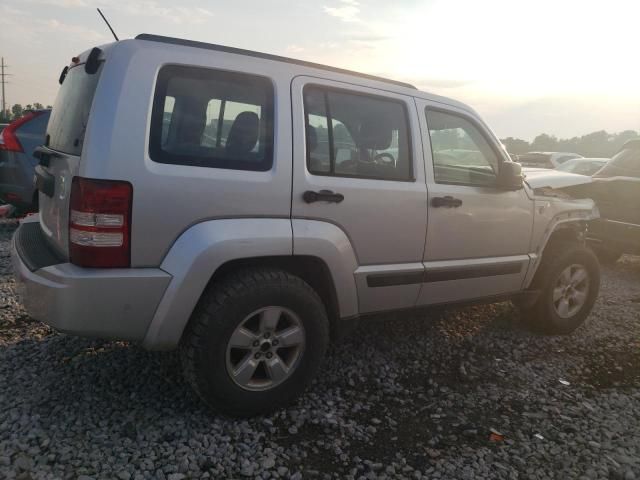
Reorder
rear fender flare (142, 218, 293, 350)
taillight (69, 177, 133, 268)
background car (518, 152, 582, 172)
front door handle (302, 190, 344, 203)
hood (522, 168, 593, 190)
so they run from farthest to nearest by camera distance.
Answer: background car (518, 152, 582, 172)
hood (522, 168, 593, 190)
front door handle (302, 190, 344, 203)
rear fender flare (142, 218, 293, 350)
taillight (69, 177, 133, 268)

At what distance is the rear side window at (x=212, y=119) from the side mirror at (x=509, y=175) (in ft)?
6.02

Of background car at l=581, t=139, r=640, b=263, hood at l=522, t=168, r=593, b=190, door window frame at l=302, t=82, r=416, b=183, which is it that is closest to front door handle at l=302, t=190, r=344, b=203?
door window frame at l=302, t=82, r=416, b=183

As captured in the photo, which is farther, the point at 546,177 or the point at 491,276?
the point at 546,177

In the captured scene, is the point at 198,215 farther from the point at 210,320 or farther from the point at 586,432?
the point at 586,432

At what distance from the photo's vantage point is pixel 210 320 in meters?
2.46

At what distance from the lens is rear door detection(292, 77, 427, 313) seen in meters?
2.75

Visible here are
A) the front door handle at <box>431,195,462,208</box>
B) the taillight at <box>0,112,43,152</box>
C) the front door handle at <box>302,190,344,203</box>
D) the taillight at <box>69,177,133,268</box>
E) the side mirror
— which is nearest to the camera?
the taillight at <box>69,177,133,268</box>

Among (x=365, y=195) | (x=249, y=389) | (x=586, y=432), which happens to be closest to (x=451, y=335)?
(x=586, y=432)

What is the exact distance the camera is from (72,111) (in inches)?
105

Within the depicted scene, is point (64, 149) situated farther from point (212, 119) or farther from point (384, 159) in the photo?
point (384, 159)

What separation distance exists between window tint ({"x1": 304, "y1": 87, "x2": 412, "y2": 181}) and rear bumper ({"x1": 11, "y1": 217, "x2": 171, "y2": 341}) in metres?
1.08

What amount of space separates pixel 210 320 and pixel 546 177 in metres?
3.23

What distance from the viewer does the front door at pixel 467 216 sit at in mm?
3312

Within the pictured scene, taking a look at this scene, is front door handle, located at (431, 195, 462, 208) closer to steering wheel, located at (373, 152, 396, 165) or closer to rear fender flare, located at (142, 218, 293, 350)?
steering wheel, located at (373, 152, 396, 165)
